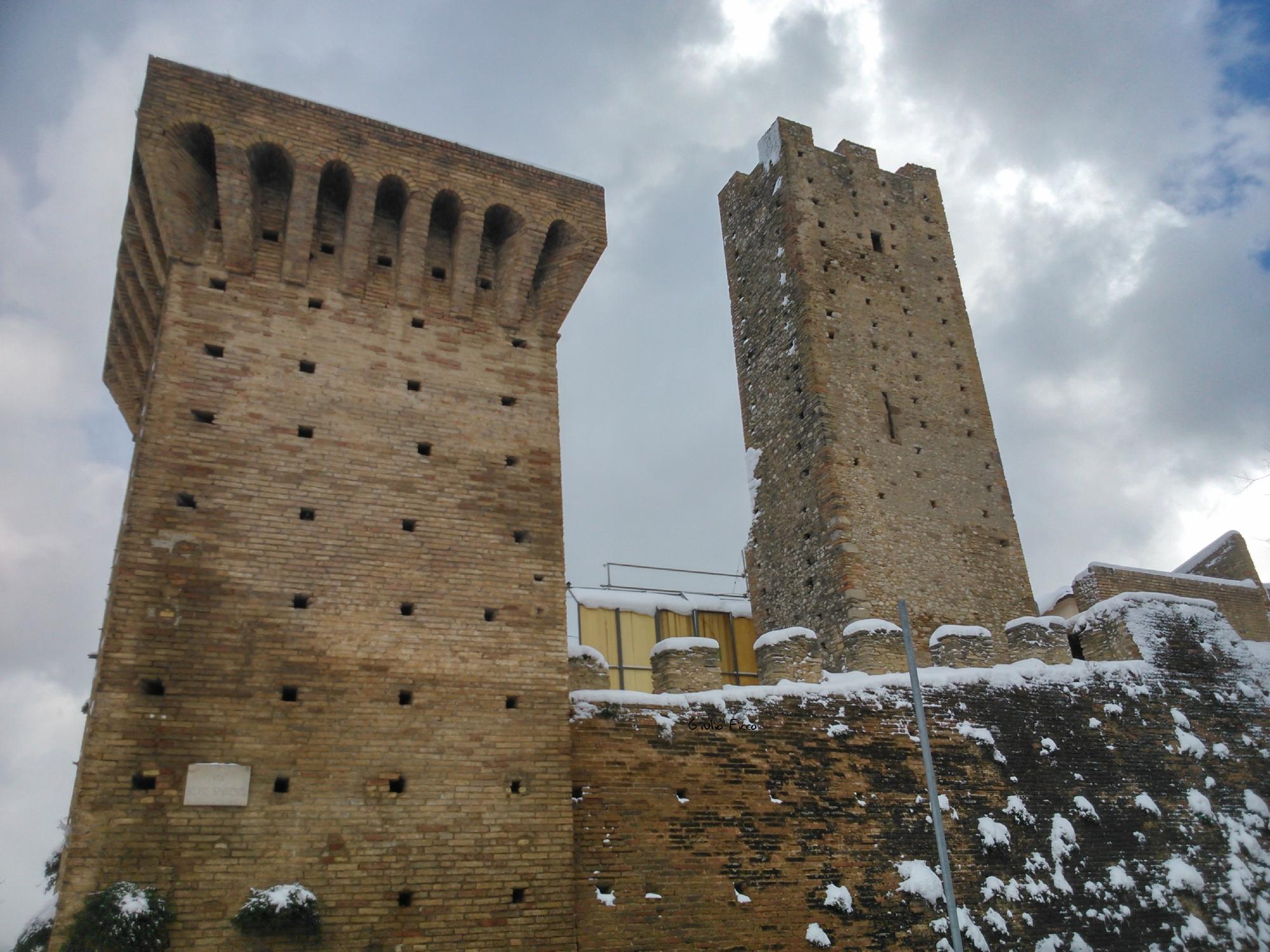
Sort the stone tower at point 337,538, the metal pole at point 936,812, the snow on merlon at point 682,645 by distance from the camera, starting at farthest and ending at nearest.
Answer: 1. the snow on merlon at point 682,645
2. the metal pole at point 936,812
3. the stone tower at point 337,538

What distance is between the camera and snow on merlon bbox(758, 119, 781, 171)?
2012 cm

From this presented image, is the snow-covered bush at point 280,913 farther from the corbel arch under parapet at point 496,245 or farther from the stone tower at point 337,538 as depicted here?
the corbel arch under parapet at point 496,245

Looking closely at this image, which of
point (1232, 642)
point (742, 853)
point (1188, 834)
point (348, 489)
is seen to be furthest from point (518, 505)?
point (1232, 642)

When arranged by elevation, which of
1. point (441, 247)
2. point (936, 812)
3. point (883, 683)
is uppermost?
point (441, 247)

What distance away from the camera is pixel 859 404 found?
699 inches

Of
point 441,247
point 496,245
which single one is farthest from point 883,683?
point 441,247

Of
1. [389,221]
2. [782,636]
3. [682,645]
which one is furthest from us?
[782,636]

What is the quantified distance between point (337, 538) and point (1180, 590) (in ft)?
42.4

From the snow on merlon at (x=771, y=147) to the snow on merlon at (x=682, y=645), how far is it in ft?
39.5

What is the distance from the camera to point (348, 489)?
9.80 metres

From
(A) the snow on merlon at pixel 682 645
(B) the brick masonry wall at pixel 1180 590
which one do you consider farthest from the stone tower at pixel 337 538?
(B) the brick masonry wall at pixel 1180 590

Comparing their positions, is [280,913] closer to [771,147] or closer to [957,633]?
[957,633]

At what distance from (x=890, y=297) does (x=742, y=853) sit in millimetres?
12640

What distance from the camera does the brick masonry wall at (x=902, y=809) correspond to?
9.45 meters
